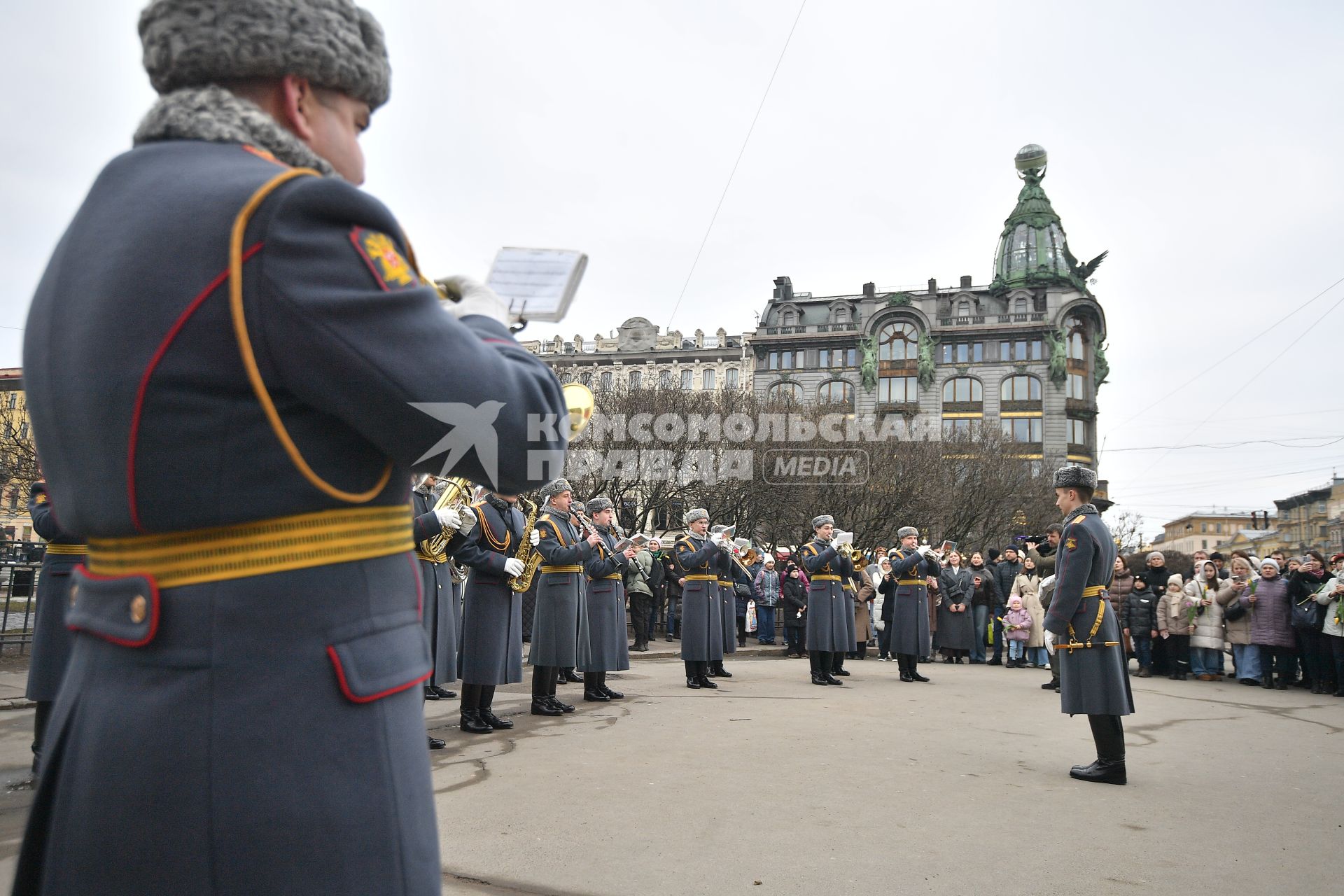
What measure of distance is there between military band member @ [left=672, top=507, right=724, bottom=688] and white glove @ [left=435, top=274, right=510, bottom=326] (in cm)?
1053

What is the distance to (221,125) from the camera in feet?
4.94

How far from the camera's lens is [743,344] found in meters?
64.9

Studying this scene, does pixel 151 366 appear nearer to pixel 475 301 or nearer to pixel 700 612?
pixel 475 301

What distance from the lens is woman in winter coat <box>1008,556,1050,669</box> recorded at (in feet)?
53.8

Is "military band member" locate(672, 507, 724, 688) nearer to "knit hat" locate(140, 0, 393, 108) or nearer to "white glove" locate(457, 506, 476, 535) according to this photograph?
"white glove" locate(457, 506, 476, 535)

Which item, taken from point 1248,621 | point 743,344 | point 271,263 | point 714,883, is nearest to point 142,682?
point 271,263

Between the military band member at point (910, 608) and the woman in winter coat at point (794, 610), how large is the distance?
434cm

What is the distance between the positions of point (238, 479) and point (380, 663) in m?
0.34

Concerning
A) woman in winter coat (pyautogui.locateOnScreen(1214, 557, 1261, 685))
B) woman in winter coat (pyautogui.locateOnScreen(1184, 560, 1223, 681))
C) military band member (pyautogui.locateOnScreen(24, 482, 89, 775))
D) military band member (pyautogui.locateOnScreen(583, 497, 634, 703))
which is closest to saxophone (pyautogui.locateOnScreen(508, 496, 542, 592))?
military band member (pyautogui.locateOnScreen(583, 497, 634, 703))

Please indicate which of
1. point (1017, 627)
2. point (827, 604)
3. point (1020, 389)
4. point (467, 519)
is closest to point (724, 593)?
point (827, 604)

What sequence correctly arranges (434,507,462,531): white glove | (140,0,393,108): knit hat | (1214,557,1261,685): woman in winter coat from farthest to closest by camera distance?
(1214,557,1261,685): woman in winter coat
(434,507,462,531): white glove
(140,0,393,108): knit hat

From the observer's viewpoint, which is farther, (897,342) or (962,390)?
(897,342)

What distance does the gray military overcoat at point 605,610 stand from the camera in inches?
416

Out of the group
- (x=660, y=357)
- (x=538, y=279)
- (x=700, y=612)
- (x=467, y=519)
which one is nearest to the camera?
(x=538, y=279)
